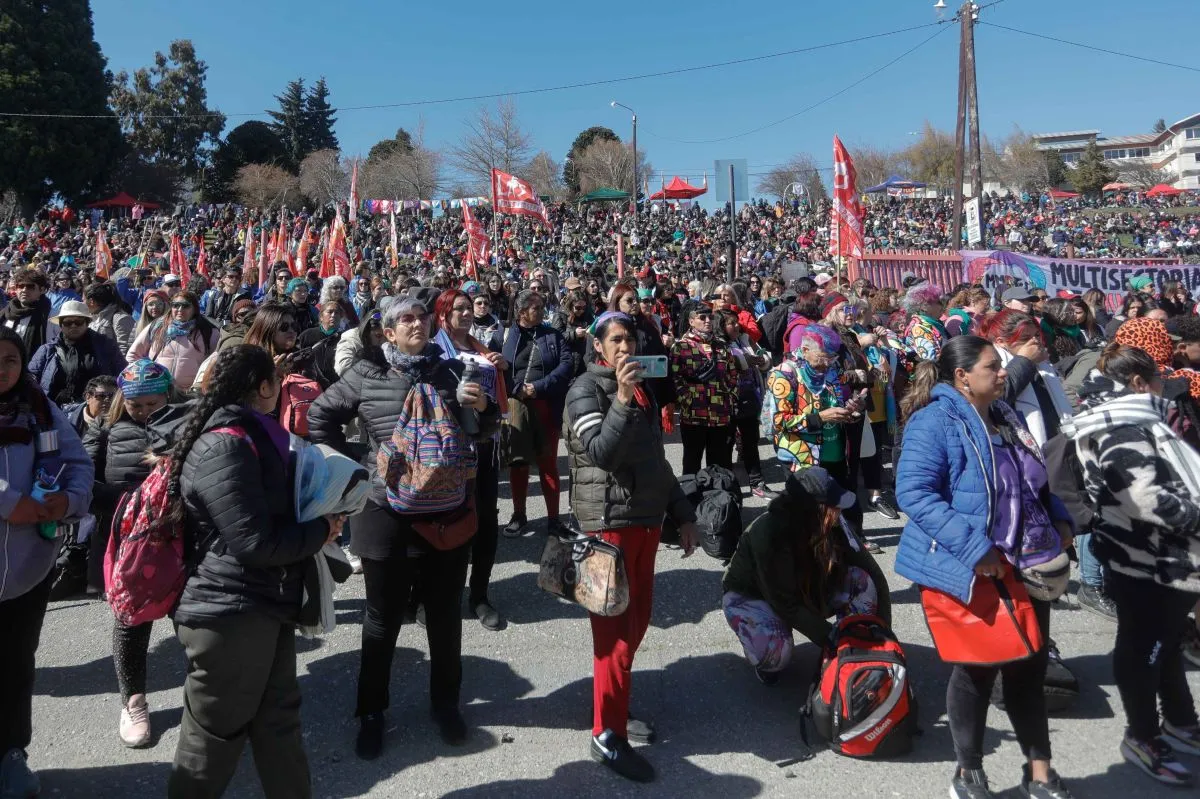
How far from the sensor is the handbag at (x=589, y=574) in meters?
2.93

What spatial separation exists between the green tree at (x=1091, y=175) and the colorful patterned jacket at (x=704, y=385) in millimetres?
70901

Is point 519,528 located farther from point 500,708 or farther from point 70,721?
point 70,721

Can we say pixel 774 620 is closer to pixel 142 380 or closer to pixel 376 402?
pixel 376 402

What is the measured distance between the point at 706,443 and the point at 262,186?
50.6m

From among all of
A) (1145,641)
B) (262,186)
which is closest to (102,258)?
(1145,641)

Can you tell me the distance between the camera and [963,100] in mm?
18438

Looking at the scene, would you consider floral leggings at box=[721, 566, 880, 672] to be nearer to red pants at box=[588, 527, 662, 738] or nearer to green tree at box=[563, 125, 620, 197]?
red pants at box=[588, 527, 662, 738]

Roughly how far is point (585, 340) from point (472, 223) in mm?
7275

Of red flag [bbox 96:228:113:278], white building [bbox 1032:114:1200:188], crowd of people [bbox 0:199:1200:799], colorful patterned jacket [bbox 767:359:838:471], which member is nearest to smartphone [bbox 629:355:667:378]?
crowd of people [bbox 0:199:1200:799]

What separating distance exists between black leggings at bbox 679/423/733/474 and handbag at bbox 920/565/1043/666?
3.11 metres

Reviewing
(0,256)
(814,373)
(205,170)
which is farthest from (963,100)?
(205,170)

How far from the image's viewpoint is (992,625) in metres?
2.62

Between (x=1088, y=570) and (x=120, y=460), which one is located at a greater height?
(x=120, y=460)

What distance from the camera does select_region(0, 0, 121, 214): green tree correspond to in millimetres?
37781
